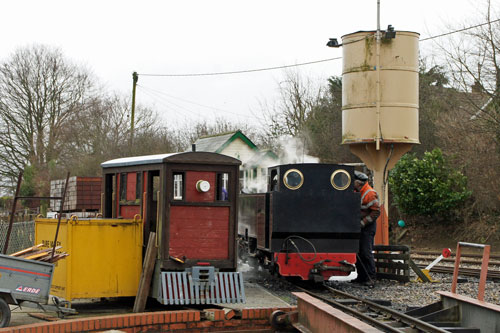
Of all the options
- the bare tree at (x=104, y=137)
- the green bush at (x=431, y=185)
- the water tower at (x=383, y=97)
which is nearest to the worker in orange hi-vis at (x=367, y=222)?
the water tower at (x=383, y=97)

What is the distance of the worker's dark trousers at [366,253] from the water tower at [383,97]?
12.1 feet

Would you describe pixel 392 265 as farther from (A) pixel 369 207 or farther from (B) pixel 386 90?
(B) pixel 386 90

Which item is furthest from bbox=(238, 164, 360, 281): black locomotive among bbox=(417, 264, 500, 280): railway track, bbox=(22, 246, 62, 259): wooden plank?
bbox=(22, 246, 62, 259): wooden plank

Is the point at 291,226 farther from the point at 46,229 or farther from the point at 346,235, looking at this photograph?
the point at 46,229

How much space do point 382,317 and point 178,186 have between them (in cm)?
326

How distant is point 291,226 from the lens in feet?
38.7

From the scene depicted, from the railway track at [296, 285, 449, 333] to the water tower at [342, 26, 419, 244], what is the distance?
22.5ft

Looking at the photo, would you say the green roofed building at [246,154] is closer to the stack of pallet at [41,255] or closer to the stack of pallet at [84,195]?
the stack of pallet at [84,195]

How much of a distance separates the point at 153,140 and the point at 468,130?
1872 cm

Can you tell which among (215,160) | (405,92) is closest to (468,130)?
(405,92)

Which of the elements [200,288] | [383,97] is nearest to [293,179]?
[200,288]

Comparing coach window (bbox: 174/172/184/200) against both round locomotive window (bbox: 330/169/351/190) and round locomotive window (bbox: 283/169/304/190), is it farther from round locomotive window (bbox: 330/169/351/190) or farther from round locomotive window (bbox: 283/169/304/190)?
round locomotive window (bbox: 330/169/351/190)

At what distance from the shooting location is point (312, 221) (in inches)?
468

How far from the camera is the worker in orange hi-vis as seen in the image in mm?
12562
